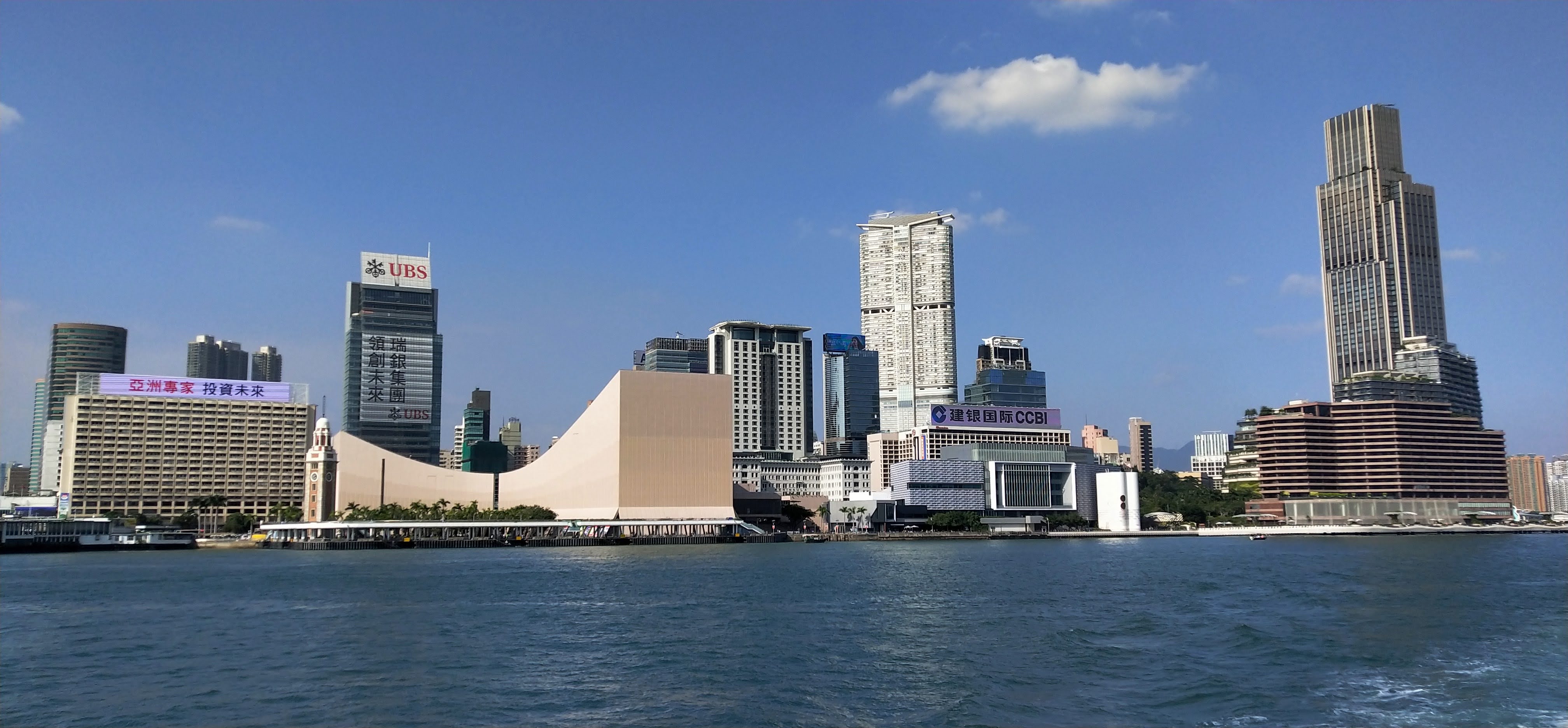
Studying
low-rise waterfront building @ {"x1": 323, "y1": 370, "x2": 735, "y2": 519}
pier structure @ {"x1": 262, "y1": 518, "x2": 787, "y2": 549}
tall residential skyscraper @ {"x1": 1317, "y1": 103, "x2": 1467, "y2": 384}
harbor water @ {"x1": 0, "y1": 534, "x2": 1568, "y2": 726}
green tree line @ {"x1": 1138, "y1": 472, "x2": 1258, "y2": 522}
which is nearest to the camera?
harbor water @ {"x1": 0, "y1": 534, "x2": 1568, "y2": 726}

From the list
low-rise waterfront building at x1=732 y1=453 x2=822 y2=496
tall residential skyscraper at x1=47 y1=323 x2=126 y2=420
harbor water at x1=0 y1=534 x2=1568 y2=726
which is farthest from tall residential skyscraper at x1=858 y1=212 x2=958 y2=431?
harbor water at x1=0 y1=534 x2=1568 y2=726

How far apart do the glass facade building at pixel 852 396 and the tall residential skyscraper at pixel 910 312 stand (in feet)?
8.81

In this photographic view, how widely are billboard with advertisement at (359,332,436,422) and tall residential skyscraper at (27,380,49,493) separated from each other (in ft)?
208

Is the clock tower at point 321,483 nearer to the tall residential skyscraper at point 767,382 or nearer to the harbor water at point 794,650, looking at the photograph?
the harbor water at point 794,650

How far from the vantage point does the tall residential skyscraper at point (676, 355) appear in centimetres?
15925

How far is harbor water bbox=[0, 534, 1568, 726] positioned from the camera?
16.5 meters

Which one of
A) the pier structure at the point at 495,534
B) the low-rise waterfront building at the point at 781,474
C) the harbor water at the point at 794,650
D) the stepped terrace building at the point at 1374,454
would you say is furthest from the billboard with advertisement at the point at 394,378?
the harbor water at the point at 794,650

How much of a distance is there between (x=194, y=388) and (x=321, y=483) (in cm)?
2537

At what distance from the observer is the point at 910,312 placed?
175 metres

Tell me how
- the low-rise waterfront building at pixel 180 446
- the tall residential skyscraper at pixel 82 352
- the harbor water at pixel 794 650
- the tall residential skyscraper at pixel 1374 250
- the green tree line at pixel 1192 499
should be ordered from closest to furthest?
the harbor water at pixel 794 650, the low-rise waterfront building at pixel 180 446, the green tree line at pixel 1192 499, the tall residential skyscraper at pixel 1374 250, the tall residential skyscraper at pixel 82 352

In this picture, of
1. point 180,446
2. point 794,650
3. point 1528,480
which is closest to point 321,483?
point 180,446

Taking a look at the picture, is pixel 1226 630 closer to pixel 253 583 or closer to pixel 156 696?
pixel 156 696

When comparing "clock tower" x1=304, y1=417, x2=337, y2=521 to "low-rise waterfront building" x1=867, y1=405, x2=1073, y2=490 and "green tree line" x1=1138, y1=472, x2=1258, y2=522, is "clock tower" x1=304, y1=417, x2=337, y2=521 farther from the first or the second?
"green tree line" x1=1138, y1=472, x2=1258, y2=522

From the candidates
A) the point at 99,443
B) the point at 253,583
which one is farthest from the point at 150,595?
the point at 99,443
